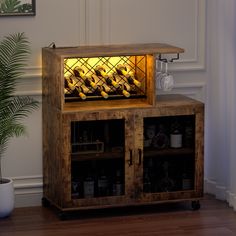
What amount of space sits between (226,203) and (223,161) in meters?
0.32

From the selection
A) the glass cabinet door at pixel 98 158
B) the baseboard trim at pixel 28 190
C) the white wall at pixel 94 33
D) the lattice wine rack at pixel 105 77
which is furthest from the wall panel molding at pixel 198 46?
the baseboard trim at pixel 28 190

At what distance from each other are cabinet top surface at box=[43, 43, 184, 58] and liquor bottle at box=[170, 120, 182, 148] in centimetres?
53

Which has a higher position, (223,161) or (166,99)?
(166,99)

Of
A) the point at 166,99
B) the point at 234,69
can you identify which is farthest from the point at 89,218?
the point at 234,69

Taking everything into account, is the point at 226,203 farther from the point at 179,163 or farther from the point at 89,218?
Result: the point at 89,218

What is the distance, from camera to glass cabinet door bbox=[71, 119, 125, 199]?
561 cm

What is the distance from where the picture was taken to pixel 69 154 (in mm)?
5512

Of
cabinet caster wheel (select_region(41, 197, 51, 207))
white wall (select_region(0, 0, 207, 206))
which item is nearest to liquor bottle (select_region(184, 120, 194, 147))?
white wall (select_region(0, 0, 207, 206))

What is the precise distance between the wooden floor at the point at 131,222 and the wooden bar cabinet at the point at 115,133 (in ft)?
0.32

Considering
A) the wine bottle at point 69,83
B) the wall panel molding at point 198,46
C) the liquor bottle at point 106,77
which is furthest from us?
the wall panel molding at point 198,46

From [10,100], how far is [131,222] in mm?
1138

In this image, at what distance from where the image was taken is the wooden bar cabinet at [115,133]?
218 inches

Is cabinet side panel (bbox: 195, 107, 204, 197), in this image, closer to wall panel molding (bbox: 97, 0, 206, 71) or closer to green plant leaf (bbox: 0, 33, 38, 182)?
wall panel molding (bbox: 97, 0, 206, 71)

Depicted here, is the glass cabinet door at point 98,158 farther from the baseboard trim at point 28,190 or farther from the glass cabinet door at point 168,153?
the baseboard trim at point 28,190
